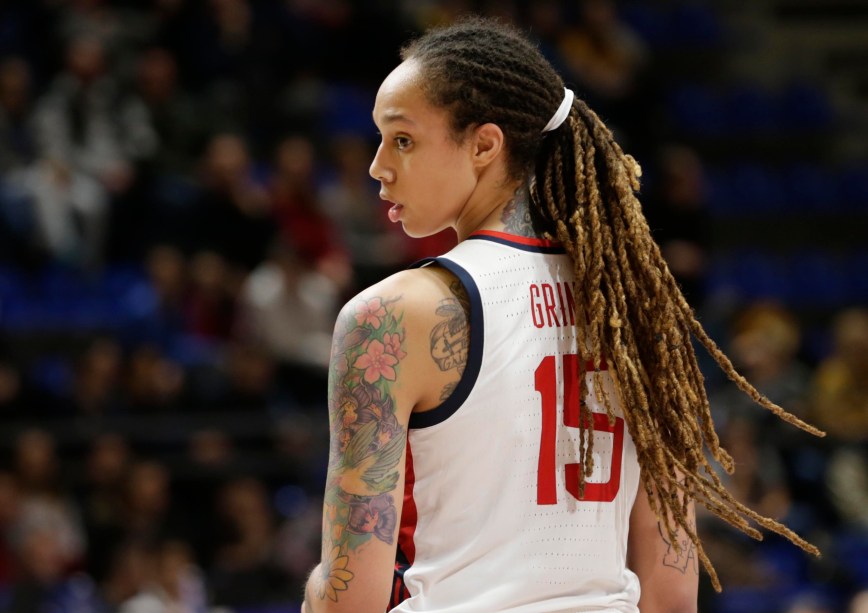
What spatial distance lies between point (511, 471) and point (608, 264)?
0.44 m

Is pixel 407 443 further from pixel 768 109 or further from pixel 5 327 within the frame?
pixel 768 109

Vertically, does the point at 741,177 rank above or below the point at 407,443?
above

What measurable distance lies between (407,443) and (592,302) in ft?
1.39

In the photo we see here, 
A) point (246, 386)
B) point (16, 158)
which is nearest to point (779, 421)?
point (246, 386)

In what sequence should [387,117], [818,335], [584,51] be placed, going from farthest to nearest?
[584,51], [818,335], [387,117]

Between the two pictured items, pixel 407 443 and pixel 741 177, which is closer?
pixel 407 443

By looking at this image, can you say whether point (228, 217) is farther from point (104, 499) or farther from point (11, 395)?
point (104, 499)

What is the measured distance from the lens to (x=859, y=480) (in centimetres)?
896

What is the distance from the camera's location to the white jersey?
2221mm

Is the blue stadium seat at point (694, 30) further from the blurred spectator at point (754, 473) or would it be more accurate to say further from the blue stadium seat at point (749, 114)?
the blurred spectator at point (754, 473)

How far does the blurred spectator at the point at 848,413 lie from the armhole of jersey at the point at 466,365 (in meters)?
7.19

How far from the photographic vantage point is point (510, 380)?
225 cm

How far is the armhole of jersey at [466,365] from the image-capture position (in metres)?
2.21

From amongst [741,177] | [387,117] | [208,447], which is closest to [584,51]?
[741,177]
